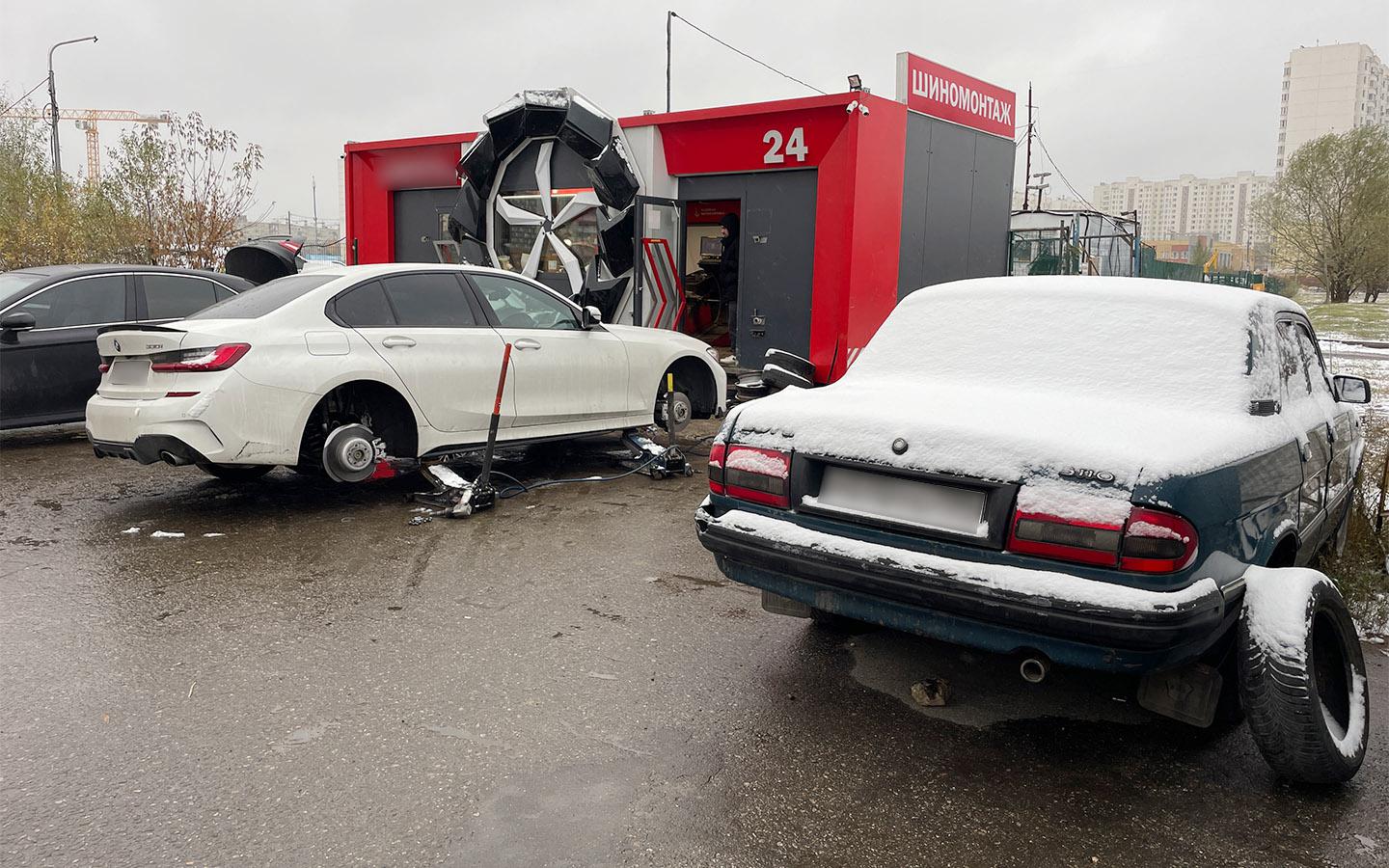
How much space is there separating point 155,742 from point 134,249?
15.4 m

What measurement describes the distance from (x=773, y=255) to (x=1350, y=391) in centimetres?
809

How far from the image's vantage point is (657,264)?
1265 centimetres

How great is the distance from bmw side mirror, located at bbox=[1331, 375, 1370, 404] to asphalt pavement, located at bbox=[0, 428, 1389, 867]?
1.25 m

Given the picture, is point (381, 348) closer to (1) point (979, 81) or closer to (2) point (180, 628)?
(2) point (180, 628)

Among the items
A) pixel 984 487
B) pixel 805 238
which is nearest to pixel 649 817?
pixel 984 487

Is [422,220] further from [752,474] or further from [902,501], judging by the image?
[902,501]

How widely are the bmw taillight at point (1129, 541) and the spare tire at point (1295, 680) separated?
423mm

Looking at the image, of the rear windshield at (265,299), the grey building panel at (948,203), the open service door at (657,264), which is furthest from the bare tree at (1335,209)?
the rear windshield at (265,299)

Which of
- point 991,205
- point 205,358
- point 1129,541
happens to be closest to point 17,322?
point 205,358

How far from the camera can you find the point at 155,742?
3105 millimetres

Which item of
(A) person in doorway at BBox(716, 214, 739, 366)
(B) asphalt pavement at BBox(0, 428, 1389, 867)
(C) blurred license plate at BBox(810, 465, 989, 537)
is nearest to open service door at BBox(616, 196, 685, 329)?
(A) person in doorway at BBox(716, 214, 739, 366)

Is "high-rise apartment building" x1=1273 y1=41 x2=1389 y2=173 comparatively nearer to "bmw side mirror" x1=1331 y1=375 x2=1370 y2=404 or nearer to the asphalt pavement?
"bmw side mirror" x1=1331 y1=375 x2=1370 y2=404

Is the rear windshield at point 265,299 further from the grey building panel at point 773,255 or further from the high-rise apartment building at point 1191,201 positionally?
the high-rise apartment building at point 1191,201

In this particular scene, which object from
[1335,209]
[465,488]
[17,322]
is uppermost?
[1335,209]
